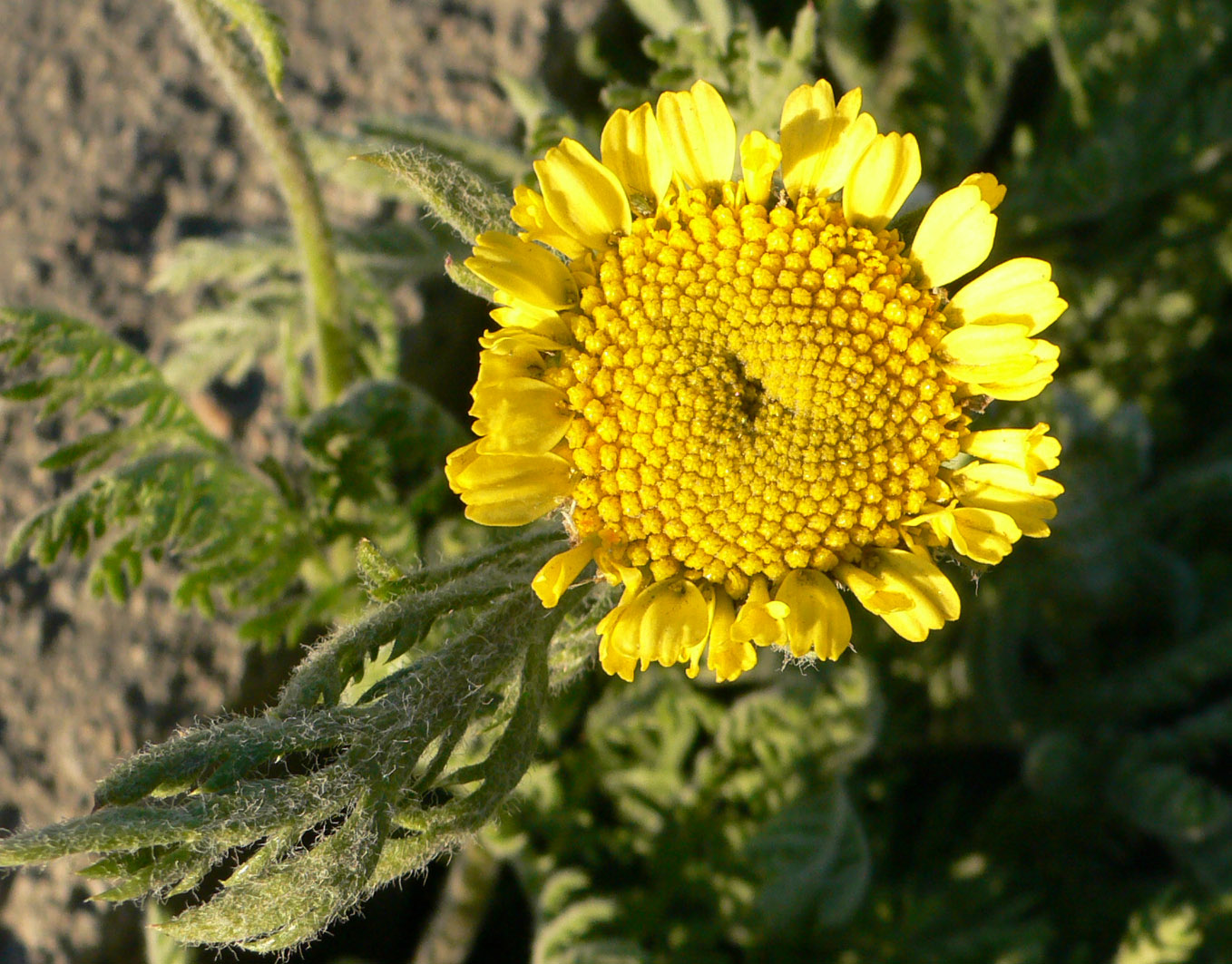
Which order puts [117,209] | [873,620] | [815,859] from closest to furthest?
[815,859]
[873,620]
[117,209]

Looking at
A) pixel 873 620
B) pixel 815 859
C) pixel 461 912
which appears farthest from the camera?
pixel 873 620

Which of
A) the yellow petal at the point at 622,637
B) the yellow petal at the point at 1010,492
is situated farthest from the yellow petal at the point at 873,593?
the yellow petal at the point at 622,637

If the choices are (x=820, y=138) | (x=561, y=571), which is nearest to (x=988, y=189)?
(x=820, y=138)

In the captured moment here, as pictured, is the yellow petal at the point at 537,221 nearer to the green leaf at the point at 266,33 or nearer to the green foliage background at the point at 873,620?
the green foliage background at the point at 873,620

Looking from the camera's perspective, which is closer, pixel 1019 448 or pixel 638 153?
pixel 1019 448

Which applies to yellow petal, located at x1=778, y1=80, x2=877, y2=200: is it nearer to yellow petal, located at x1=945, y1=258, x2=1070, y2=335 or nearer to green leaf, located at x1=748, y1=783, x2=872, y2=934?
yellow petal, located at x1=945, y1=258, x2=1070, y2=335

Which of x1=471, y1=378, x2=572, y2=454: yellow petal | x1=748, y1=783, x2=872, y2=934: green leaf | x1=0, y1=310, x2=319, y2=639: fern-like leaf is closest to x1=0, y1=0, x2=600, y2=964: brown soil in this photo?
x1=0, y1=310, x2=319, y2=639: fern-like leaf

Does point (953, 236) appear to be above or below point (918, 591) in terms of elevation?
above

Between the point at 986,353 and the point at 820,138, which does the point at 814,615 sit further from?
the point at 820,138
